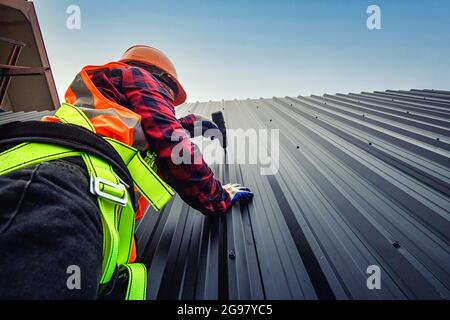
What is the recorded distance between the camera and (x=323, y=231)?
1.41m

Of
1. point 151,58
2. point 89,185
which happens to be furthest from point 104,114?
point 151,58

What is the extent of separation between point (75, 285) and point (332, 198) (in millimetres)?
1701

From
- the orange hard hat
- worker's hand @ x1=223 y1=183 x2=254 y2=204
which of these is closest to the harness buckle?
worker's hand @ x1=223 y1=183 x2=254 y2=204

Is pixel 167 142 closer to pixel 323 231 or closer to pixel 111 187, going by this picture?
pixel 111 187

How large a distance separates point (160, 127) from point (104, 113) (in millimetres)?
317

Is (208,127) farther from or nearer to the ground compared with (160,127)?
nearer to the ground

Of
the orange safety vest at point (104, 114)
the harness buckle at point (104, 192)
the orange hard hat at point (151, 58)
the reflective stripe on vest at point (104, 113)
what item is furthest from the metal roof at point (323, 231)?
the orange hard hat at point (151, 58)

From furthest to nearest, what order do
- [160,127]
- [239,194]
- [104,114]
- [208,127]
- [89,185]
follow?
[208,127] < [239,194] < [160,127] < [104,114] < [89,185]

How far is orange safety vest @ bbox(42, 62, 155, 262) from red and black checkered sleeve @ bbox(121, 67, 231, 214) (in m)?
0.09

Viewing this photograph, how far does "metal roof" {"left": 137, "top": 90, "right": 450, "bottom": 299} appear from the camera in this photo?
1.11 meters

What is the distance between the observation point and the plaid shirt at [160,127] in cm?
136

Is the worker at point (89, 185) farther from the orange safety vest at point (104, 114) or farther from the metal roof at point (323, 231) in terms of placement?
the metal roof at point (323, 231)
